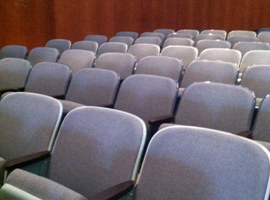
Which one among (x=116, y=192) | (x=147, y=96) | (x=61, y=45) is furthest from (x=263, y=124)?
(x=61, y=45)

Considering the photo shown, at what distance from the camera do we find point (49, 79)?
2.97 m

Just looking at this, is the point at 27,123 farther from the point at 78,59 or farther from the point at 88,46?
the point at 88,46

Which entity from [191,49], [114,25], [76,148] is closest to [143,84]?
[76,148]

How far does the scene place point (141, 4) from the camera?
27.2ft

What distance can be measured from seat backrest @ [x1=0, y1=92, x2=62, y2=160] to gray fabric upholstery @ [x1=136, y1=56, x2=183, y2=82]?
137cm

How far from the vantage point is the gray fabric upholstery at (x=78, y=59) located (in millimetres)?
3678

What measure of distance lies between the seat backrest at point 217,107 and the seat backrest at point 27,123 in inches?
34.0

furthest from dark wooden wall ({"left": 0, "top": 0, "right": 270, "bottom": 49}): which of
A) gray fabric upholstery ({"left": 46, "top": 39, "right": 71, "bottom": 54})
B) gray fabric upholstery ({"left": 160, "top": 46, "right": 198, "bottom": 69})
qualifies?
gray fabric upholstery ({"left": 160, "top": 46, "right": 198, "bottom": 69})

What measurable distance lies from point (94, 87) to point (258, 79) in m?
1.37

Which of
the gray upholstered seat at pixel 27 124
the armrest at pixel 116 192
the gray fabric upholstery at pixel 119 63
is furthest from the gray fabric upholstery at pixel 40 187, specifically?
the gray fabric upholstery at pixel 119 63

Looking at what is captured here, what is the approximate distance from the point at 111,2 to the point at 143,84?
5860 millimetres

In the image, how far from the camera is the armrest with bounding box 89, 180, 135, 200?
120 centimetres

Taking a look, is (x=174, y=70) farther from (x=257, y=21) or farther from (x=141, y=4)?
(x=257, y=21)

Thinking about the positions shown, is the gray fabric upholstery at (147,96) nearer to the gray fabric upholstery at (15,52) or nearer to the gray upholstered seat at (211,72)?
the gray upholstered seat at (211,72)
